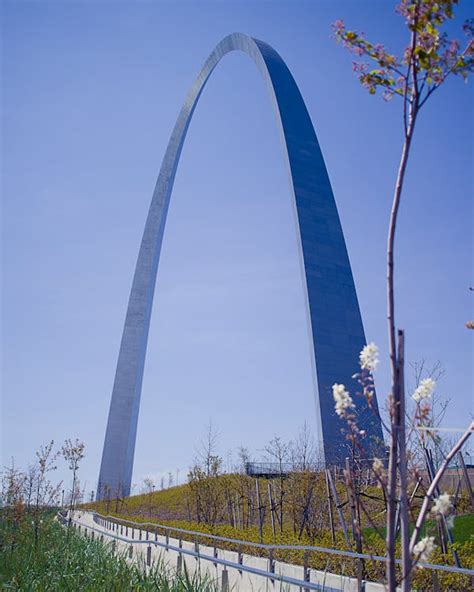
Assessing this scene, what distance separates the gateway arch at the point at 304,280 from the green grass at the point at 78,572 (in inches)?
443

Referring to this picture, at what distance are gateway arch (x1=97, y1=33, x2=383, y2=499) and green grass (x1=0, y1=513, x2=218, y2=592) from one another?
11.3m

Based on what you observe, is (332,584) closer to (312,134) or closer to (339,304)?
(339,304)

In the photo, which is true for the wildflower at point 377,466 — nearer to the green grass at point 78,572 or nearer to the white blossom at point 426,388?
the white blossom at point 426,388

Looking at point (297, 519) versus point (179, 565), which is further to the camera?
point (297, 519)

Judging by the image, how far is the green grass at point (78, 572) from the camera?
622 cm

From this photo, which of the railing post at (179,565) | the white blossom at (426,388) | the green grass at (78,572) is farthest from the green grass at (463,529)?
the white blossom at (426,388)

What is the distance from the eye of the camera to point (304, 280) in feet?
86.1

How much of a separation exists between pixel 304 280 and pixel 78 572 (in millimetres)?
19275

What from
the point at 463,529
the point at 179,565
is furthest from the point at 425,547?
the point at 463,529

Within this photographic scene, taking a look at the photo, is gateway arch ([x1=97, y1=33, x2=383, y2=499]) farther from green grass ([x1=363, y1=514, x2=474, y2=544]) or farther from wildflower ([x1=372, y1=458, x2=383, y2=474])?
wildflower ([x1=372, y1=458, x2=383, y2=474])

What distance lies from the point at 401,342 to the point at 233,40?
36.1m

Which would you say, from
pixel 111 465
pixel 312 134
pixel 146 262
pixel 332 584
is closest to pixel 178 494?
pixel 111 465

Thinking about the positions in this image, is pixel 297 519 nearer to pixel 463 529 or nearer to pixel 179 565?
pixel 463 529

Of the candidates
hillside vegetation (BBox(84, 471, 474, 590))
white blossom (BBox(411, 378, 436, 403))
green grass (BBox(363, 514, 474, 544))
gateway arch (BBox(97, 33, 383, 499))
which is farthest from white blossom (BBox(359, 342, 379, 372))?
gateway arch (BBox(97, 33, 383, 499))
